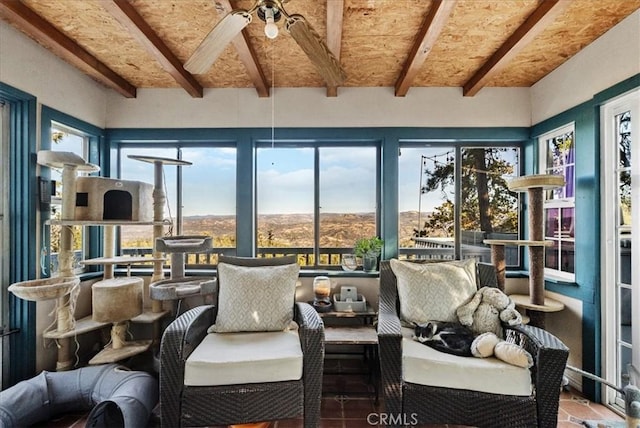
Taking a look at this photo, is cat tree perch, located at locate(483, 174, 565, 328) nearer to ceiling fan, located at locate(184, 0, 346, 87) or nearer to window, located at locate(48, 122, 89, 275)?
ceiling fan, located at locate(184, 0, 346, 87)

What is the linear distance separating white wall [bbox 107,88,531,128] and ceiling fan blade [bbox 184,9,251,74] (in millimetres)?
1445

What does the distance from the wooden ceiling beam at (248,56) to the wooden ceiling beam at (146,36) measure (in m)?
0.55

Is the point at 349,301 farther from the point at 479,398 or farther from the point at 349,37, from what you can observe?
the point at 349,37

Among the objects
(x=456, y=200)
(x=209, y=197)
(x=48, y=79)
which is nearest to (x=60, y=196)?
(x=48, y=79)

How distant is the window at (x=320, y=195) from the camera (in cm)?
331

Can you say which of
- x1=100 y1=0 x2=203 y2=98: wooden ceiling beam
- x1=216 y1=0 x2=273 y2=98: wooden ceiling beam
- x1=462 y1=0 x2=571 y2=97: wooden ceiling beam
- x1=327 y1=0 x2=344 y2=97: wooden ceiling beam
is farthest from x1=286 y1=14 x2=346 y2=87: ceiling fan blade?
x1=462 y1=0 x2=571 y2=97: wooden ceiling beam

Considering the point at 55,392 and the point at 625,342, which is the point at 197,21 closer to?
the point at 55,392

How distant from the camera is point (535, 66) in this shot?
2684mm

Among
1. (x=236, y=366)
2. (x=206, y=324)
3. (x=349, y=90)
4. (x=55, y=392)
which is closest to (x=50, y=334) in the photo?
(x=55, y=392)

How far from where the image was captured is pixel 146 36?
2074 millimetres

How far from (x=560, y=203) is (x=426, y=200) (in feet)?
3.81

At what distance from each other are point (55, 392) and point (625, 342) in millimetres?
3947

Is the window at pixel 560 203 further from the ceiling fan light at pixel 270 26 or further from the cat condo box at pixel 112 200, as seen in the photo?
the cat condo box at pixel 112 200

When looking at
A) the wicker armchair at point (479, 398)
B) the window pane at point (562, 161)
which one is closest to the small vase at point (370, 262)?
the wicker armchair at point (479, 398)
